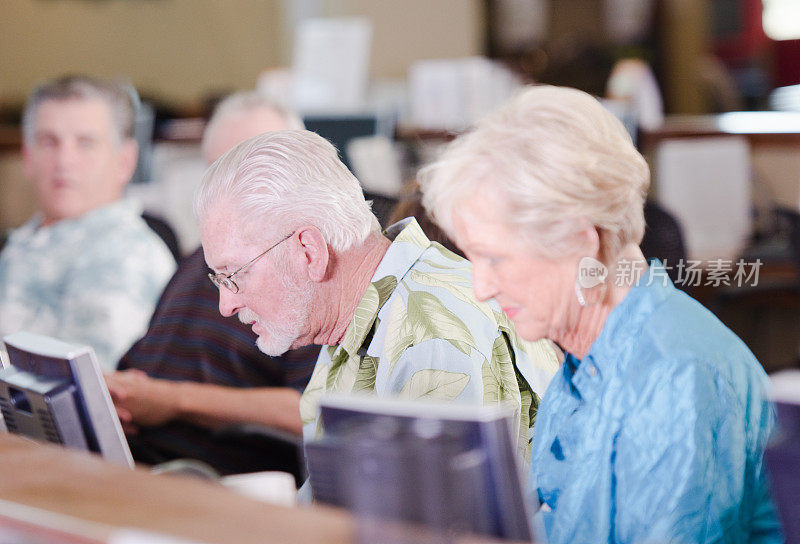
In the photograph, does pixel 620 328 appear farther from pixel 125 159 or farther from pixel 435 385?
pixel 125 159

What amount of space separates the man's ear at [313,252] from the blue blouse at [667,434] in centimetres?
49

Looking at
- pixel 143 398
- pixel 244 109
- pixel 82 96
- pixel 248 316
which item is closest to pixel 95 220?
pixel 82 96

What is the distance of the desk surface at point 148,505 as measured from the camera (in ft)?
2.81

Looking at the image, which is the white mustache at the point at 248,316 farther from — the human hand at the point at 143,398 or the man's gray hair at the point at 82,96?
the man's gray hair at the point at 82,96

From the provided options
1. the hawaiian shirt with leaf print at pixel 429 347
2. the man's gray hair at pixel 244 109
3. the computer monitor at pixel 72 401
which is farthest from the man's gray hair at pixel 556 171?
the man's gray hair at pixel 244 109

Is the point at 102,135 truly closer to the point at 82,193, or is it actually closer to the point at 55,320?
the point at 82,193

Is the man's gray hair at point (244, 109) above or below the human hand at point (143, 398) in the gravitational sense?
above

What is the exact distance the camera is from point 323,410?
0.93 m

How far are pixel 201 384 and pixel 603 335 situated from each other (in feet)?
3.92

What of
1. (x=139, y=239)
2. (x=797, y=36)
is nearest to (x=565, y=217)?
(x=139, y=239)

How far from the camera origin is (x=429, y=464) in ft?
2.65

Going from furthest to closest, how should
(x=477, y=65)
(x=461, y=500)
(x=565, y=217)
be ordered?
(x=477, y=65) → (x=565, y=217) → (x=461, y=500)

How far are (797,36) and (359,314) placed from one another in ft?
30.5

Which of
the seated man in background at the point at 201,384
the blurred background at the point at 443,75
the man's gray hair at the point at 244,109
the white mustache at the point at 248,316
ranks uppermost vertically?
the man's gray hair at the point at 244,109
